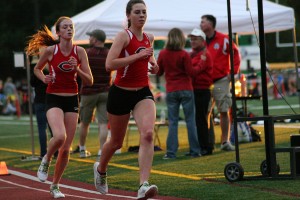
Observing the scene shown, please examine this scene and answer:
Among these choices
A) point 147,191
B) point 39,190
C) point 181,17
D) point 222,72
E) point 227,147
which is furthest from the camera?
point 181,17

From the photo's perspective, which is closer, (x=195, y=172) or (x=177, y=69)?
(x=195, y=172)

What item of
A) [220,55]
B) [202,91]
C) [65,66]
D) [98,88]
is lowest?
[202,91]

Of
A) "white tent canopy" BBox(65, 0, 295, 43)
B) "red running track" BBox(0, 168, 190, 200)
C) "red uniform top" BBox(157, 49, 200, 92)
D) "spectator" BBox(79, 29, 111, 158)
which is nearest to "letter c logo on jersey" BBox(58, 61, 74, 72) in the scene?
"red running track" BBox(0, 168, 190, 200)

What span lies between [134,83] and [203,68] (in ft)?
19.0

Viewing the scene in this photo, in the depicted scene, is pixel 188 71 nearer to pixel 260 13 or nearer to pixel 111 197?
pixel 260 13

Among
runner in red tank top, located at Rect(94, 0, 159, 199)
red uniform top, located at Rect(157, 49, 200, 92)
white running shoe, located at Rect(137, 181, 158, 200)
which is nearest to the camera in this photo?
white running shoe, located at Rect(137, 181, 158, 200)

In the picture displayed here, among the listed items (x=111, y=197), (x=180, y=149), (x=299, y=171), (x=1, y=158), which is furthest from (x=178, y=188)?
(x=1, y=158)

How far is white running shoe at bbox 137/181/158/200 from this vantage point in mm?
9164

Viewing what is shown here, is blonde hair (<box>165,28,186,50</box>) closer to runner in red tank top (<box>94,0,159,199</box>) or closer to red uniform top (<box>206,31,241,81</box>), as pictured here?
red uniform top (<box>206,31,241,81</box>)

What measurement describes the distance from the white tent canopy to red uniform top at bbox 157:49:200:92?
249 cm

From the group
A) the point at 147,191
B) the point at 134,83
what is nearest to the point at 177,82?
the point at 134,83

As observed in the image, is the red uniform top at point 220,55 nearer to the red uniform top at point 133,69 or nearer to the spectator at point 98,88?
the spectator at point 98,88

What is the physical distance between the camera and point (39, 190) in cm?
1201

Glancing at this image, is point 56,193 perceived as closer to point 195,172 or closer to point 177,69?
point 195,172
